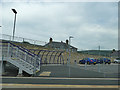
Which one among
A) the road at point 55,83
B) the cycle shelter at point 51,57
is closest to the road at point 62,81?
the road at point 55,83

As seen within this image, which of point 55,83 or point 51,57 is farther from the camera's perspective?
point 51,57

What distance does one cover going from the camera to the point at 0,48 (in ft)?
32.6

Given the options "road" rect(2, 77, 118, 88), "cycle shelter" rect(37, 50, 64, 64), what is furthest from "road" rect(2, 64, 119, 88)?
"cycle shelter" rect(37, 50, 64, 64)

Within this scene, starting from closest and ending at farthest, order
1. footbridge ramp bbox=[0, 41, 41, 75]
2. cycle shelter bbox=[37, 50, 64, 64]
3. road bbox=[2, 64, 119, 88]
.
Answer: road bbox=[2, 64, 119, 88] → footbridge ramp bbox=[0, 41, 41, 75] → cycle shelter bbox=[37, 50, 64, 64]

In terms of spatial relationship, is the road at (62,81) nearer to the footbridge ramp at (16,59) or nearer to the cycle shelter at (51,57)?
the footbridge ramp at (16,59)

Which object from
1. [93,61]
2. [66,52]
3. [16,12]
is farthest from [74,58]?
[16,12]

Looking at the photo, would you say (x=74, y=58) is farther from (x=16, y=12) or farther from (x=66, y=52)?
(x=16, y=12)

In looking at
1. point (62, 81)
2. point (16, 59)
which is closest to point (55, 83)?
point (62, 81)

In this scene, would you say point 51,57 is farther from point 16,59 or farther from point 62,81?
point 62,81

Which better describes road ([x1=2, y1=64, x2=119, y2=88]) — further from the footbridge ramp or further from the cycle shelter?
the cycle shelter

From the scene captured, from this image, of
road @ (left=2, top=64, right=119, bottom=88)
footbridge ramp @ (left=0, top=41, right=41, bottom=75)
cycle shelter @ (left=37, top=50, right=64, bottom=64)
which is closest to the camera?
road @ (left=2, top=64, right=119, bottom=88)

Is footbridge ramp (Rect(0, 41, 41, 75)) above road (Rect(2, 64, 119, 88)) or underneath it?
above

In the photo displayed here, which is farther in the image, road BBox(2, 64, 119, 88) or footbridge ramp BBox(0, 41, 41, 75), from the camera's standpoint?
footbridge ramp BBox(0, 41, 41, 75)

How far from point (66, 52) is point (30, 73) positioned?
18.0 m
